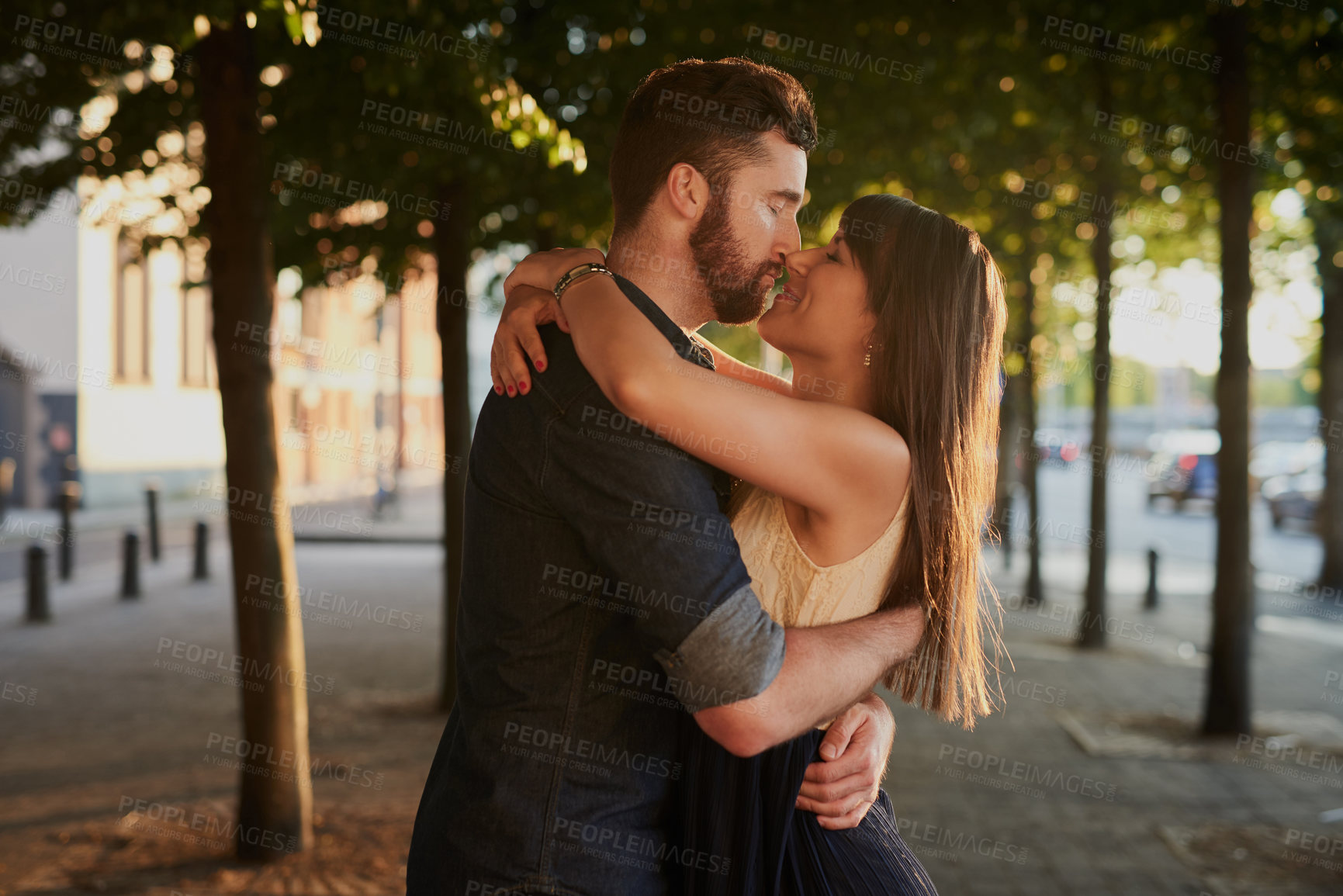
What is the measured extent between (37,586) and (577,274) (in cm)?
1145

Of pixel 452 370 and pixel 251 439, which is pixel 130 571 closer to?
pixel 452 370

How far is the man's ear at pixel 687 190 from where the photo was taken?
6.03ft

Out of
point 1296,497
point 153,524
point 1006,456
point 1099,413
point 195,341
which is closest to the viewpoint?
point 1099,413

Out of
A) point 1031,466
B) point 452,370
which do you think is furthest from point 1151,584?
point 452,370

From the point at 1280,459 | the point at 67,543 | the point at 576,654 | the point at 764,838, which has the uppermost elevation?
the point at 576,654

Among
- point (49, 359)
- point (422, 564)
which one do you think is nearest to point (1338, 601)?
point (422, 564)

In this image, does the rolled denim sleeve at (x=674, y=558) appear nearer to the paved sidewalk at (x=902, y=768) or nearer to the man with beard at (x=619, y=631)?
the man with beard at (x=619, y=631)

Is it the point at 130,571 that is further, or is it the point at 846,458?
the point at 130,571

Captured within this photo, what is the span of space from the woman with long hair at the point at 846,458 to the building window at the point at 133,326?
2543cm

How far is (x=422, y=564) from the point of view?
17.2 meters

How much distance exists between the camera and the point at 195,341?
2792cm

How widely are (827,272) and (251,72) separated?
A: 400cm

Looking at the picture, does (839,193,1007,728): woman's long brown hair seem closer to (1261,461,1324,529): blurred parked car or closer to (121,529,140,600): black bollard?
(121,529,140,600): black bollard

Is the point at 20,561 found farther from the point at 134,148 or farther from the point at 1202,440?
the point at 1202,440
